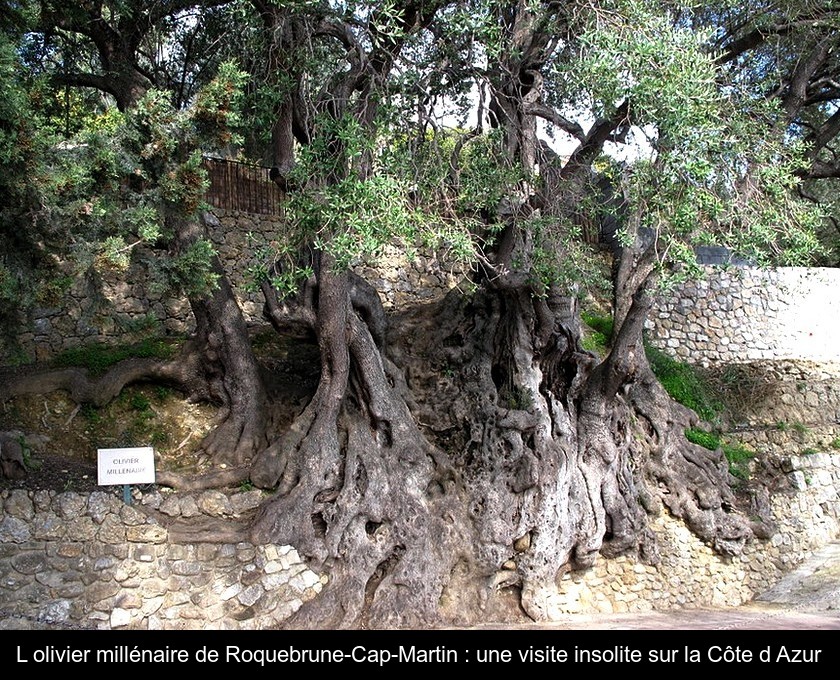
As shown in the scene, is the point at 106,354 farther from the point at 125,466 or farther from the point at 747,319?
the point at 747,319

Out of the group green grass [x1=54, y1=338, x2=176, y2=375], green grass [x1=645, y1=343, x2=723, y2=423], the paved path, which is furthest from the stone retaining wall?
green grass [x1=645, y1=343, x2=723, y2=423]

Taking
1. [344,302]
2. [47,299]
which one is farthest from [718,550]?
[47,299]

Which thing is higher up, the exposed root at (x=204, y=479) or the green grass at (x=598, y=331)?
the green grass at (x=598, y=331)

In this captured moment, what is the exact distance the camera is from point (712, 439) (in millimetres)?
12594

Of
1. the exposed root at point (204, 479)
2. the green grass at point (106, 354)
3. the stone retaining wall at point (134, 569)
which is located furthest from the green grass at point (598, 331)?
the stone retaining wall at point (134, 569)

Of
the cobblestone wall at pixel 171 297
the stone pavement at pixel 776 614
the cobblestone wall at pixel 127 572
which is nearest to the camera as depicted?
the cobblestone wall at pixel 127 572

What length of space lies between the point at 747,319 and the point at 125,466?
43.8 ft

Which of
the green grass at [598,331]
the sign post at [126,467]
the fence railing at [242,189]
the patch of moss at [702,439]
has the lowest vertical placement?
the patch of moss at [702,439]

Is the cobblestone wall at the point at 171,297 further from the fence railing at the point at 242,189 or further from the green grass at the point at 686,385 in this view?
the green grass at the point at 686,385

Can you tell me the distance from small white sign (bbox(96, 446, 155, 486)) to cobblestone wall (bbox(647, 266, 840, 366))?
10.8 meters

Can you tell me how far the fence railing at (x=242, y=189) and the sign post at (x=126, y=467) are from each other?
6.36 m

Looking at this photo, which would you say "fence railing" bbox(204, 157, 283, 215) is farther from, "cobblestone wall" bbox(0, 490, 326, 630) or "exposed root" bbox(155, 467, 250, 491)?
"cobblestone wall" bbox(0, 490, 326, 630)

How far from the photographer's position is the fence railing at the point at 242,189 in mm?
13383

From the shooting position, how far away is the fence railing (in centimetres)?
1338
